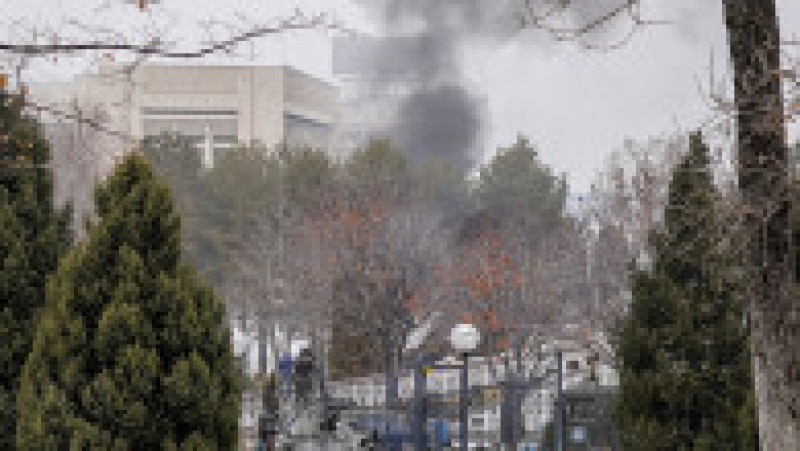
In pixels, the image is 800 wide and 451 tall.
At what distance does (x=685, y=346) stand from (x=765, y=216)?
134 inches

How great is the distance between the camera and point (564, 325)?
28750mm

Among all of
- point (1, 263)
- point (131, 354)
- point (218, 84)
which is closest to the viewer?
point (131, 354)

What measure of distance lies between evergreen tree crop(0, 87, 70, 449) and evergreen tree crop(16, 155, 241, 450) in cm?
124

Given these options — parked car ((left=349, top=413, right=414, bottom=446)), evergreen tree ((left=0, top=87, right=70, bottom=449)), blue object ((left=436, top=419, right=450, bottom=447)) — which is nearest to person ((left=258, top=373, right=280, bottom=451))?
parked car ((left=349, top=413, right=414, bottom=446))

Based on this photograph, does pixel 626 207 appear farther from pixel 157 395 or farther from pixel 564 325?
pixel 157 395

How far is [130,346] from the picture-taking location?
7734mm

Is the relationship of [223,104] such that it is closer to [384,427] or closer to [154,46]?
[384,427]

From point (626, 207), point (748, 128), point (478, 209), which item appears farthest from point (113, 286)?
point (478, 209)

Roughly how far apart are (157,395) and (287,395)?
6.98 metres

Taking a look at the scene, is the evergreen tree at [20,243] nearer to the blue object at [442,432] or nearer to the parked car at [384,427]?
the parked car at [384,427]

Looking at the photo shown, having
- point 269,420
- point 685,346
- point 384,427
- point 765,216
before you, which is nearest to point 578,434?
point 384,427

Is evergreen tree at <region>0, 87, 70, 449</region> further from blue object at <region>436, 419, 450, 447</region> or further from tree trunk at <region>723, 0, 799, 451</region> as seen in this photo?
blue object at <region>436, 419, 450, 447</region>

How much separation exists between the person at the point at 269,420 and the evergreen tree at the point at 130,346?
228 inches

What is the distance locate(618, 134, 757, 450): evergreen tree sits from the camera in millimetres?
10258
